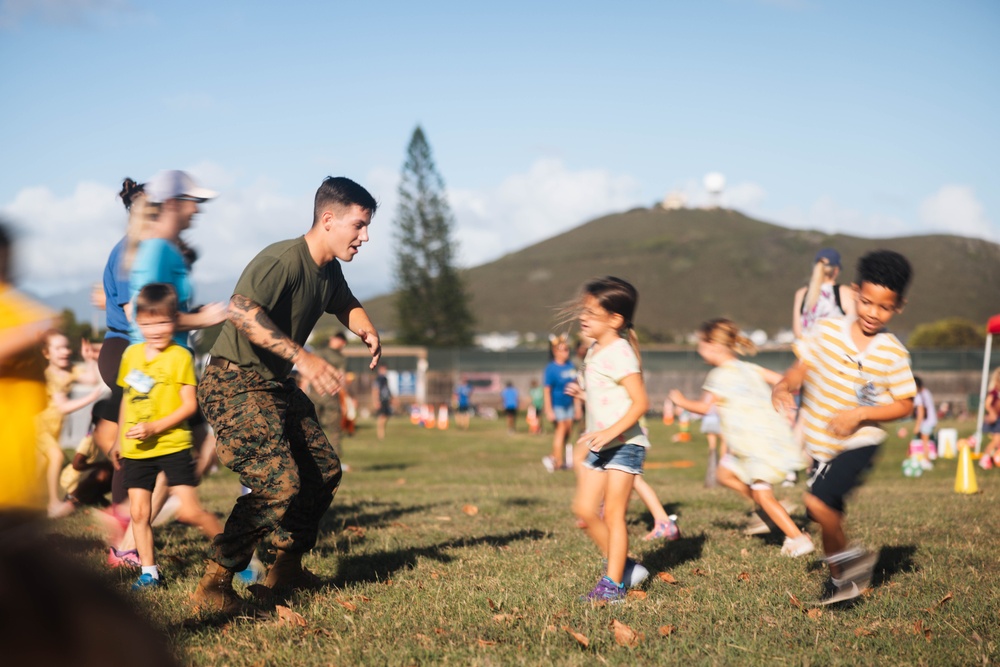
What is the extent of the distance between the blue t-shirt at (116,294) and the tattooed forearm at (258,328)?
5.19 ft

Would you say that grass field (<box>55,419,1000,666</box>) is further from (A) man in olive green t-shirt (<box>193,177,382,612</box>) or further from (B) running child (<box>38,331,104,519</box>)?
(B) running child (<box>38,331,104,519</box>)

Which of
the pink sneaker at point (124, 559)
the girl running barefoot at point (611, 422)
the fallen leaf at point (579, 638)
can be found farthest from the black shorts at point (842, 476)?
the pink sneaker at point (124, 559)

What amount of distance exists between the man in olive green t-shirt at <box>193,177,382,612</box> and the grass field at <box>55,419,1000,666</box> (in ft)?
1.25

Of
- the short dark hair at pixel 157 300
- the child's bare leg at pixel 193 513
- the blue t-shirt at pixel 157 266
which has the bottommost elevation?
the child's bare leg at pixel 193 513

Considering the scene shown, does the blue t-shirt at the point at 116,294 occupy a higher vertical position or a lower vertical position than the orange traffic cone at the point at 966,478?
higher

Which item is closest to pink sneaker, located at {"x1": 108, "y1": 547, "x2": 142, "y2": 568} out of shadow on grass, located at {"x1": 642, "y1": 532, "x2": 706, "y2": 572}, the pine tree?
shadow on grass, located at {"x1": 642, "y1": 532, "x2": 706, "y2": 572}

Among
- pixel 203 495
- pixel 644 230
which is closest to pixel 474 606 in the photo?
pixel 203 495

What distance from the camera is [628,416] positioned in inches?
215

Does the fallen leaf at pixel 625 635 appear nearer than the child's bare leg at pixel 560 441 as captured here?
Yes

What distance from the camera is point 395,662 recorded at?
4176 mm

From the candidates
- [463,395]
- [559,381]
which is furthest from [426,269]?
[559,381]

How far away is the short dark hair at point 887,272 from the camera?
527 cm

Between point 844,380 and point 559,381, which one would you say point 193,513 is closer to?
point 844,380

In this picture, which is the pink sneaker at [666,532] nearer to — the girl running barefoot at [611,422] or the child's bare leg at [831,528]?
the girl running barefoot at [611,422]
